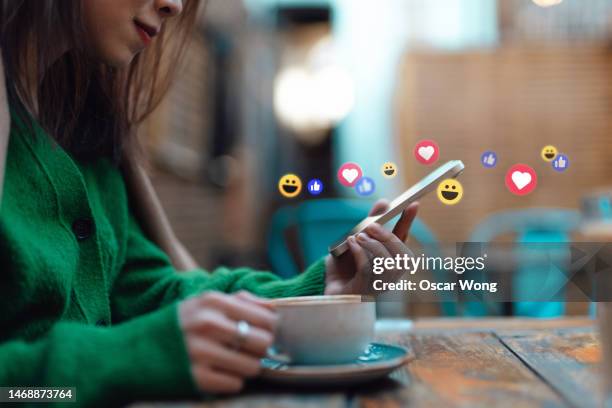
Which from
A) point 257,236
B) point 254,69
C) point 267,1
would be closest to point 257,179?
point 257,236

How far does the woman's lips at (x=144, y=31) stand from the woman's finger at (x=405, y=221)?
0.38m

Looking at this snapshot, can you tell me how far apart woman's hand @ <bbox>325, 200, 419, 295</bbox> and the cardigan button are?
28cm

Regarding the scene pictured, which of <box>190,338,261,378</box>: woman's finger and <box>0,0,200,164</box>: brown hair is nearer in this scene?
<box>190,338,261,378</box>: woman's finger

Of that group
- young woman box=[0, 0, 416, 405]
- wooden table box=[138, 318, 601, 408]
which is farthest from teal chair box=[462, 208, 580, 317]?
young woman box=[0, 0, 416, 405]

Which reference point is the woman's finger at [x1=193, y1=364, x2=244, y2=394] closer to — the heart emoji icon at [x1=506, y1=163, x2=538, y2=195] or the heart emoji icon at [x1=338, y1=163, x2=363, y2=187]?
the heart emoji icon at [x1=338, y1=163, x2=363, y2=187]

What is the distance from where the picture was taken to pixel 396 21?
6.18 m

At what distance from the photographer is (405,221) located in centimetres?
73

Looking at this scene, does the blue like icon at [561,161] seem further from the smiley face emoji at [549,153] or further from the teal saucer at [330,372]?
the teal saucer at [330,372]

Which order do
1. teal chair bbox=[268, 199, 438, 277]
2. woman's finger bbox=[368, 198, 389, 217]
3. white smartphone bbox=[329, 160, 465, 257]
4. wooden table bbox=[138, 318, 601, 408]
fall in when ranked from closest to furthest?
wooden table bbox=[138, 318, 601, 408] → white smartphone bbox=[329, 160, 465, 257] → woman's finger bbox=[368, 198, 389, 217] → teal chair bbox=[268, 199, 438, 277]

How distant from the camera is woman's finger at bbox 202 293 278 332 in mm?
515

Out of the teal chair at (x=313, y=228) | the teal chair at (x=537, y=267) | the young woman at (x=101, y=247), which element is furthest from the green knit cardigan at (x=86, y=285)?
the teal chair at (x=313, y=228)

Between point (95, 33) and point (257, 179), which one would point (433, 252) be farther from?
point (257, 179)

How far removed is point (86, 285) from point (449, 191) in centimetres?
43

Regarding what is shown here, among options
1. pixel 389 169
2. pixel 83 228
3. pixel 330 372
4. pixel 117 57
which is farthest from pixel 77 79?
pixel 330 372
